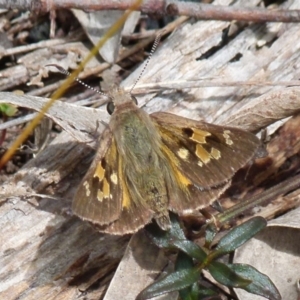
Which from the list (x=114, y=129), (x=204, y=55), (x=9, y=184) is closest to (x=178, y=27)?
(x=204, y=55)

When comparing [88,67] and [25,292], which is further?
[88,67]

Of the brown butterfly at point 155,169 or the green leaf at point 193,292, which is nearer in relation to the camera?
the green leaf at point 193,292

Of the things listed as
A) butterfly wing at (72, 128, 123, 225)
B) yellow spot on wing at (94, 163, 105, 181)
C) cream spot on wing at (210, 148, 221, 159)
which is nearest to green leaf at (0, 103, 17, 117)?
butterfly wing at (72, 128, 123, 225)

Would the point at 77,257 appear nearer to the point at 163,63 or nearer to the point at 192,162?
the point at 192,162

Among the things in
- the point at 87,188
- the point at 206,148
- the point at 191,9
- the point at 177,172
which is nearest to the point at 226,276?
the point at 177,172

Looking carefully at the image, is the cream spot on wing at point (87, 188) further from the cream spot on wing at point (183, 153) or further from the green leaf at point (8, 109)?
the green leaf at point (8, 109)

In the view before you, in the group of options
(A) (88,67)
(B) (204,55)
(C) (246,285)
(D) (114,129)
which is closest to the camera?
(C) (246,285)

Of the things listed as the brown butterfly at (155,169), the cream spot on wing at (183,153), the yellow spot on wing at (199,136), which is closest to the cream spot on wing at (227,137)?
the brown butterfly at (155,169)

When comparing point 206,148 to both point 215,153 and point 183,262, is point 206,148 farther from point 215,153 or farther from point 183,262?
point 183,262
